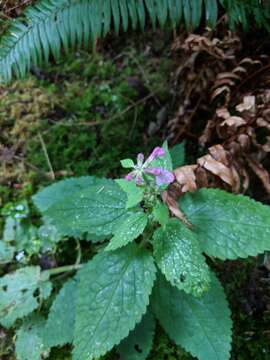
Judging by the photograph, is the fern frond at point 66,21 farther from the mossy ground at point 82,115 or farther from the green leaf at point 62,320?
the green leaf at point 62,320

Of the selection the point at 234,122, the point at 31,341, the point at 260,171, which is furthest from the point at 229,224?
the point at 31,341

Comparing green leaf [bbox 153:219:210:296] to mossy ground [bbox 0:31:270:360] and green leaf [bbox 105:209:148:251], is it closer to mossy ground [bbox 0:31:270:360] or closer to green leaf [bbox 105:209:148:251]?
green leaf [bbox 105:209:148:251]

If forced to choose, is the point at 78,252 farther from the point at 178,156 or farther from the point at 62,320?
the point at 178,156

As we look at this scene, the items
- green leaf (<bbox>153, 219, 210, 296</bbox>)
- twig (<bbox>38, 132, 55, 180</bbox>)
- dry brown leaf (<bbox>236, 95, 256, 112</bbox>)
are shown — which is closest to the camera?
green leaf (<bbox>153, 219, 210, 296</bbox>)

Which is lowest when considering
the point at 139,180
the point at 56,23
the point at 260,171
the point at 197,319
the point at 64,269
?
the point at 64,269

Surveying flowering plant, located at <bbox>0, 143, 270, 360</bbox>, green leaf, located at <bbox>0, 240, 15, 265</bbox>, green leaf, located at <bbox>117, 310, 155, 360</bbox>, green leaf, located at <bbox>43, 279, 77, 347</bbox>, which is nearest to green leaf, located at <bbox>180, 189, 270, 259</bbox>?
flowering plant, located at <bbox>0, 143, 270, 360</bbox>

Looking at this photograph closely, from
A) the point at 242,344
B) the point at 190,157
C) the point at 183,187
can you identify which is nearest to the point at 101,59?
the point at 190,157
